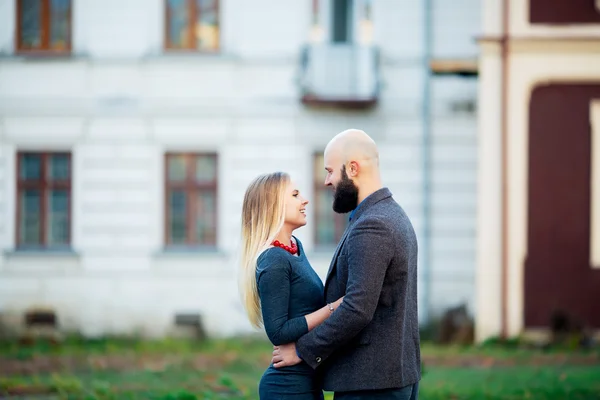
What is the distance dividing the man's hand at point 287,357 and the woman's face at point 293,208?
612 mm

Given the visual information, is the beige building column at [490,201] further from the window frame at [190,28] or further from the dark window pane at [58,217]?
the dark window pane at [58,217]

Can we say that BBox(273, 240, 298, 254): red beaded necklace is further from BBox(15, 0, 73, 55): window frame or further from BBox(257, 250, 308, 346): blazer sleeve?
BBox(15, 0, 73, 55): window frame

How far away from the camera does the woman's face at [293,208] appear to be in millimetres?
4352

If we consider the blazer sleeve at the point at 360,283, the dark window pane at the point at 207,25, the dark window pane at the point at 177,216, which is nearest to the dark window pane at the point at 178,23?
the dark window pane at the point at 207,25

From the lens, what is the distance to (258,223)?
14.3 ft

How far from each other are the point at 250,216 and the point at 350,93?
37.9 feet

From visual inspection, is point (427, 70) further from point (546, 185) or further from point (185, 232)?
point (185, 232)

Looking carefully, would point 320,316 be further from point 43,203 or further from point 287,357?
point 43,203

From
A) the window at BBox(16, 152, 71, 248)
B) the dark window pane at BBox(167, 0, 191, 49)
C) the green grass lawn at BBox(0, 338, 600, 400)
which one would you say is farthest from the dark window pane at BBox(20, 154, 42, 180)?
the dark window pane at BBox(167, 0, 191, 49)

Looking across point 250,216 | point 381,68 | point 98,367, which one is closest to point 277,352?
point 250,216

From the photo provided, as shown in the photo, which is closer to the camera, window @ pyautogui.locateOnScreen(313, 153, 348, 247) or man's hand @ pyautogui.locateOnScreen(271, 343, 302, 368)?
man's hand @ pyautogui.locateOnScreen(271, 343, 302, 368)

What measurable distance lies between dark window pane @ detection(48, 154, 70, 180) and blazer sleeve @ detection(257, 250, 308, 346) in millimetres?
12969

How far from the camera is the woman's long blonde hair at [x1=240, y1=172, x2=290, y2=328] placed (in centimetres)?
432

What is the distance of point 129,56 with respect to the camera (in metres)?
16.2
